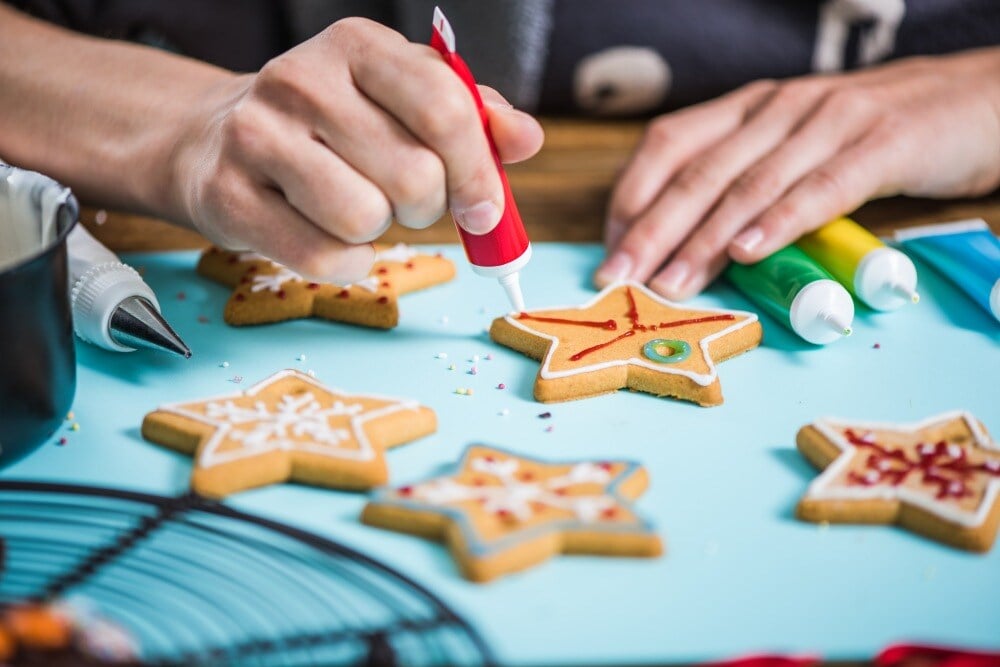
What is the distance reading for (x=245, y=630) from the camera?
69 cm

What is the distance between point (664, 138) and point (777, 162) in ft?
0.57

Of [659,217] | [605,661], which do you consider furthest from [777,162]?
[605,661]

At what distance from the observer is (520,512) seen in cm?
81

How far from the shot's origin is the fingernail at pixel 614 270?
1.26 meters

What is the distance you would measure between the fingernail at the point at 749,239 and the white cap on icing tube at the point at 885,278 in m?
0.12

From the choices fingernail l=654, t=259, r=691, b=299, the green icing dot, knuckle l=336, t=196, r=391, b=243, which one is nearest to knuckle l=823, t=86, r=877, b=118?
fingernail l=654, t=259, r=691, b=299

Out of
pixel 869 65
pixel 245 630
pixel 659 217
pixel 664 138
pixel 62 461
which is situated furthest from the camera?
pixel 869 65

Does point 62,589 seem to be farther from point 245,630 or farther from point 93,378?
point 93,378

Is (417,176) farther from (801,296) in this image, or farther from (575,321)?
(801,296)

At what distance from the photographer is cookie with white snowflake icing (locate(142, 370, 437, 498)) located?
34.3 inches

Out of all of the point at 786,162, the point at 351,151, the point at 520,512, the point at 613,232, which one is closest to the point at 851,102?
the point at 786,162

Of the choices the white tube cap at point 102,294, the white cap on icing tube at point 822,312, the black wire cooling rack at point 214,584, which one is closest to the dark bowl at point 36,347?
the black wire cooling rack at point 214,584

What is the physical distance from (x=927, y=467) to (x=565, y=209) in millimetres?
720

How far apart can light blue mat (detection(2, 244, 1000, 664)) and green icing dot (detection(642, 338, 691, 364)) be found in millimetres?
45
